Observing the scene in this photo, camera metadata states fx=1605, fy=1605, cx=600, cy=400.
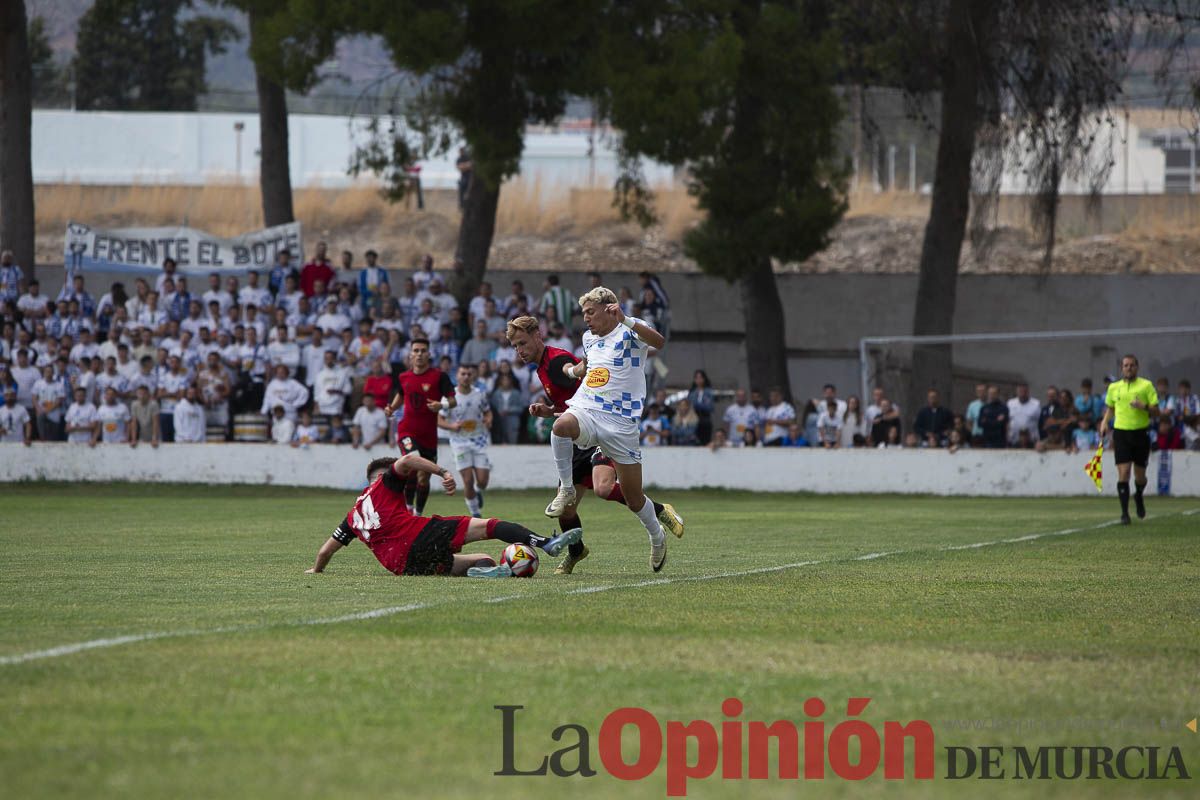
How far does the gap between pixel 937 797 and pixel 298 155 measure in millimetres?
59957

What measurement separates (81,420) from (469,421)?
36.6 ft

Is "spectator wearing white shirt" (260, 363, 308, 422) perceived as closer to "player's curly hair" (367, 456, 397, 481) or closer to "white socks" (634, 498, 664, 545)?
"player's curly hair" (367, 456, 397, 481)

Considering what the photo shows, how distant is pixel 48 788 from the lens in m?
5.05

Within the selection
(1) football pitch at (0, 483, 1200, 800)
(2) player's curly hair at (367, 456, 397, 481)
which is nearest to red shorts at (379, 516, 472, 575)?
(1) football pitch at (0, 483, 1200, 800)

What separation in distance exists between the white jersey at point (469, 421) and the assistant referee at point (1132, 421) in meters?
7.69

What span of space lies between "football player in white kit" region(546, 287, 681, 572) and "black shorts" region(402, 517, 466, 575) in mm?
805

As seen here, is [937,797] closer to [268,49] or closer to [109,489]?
[109,489]

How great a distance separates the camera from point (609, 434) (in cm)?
1155

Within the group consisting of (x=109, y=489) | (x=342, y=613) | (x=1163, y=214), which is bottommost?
(x=109, y=489)

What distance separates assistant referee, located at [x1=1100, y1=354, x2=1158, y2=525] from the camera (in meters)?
19.6

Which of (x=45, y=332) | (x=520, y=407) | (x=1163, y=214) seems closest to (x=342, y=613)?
(x=520, y=407)

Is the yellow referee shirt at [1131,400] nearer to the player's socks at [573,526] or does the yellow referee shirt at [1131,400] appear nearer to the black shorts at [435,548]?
the player's socks at [573,526]

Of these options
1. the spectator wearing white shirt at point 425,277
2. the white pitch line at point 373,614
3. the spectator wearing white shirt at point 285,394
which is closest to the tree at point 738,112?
the spectator wearing white shirt at point 425,277

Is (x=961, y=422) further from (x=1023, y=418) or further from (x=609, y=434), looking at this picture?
(x=609, y=434)
